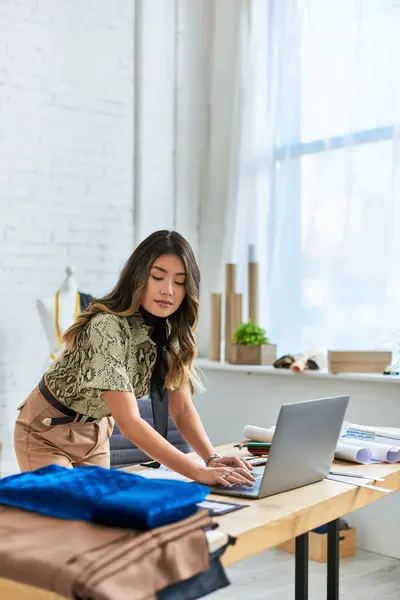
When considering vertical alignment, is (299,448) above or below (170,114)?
below

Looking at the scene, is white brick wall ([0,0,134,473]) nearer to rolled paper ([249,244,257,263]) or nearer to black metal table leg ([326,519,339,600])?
rolled paper ([249,244,257,263])

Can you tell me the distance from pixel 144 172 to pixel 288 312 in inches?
46.0

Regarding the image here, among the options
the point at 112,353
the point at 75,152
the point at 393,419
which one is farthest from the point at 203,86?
the point at 112,353

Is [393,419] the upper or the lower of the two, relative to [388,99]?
lower

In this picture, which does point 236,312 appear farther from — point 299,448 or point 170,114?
point 299,448

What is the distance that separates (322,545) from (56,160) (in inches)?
92.3

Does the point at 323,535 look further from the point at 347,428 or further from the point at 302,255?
the point at 302,255

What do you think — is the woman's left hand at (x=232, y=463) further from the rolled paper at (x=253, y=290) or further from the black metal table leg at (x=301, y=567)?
the rolled paper at (x=253, y=290)

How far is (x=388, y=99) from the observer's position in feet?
12.7

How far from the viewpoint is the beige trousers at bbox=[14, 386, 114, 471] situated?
2.25 meters

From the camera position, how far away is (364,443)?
2.33m

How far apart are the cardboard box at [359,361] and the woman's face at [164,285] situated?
1.63m

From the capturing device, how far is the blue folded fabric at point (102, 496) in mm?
1347

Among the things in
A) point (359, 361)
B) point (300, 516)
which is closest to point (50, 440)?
point (300, 516)
